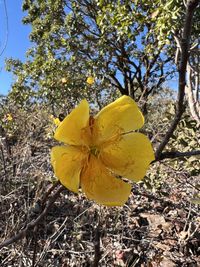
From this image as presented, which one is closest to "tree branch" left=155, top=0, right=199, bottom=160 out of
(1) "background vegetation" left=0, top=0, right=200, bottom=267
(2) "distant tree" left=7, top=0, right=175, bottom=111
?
(1) "background vegetation" left=0, top=0, right=200, bottom=267

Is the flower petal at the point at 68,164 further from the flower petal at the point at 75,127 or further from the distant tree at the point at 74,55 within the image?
the distant tree at the point at 74,55

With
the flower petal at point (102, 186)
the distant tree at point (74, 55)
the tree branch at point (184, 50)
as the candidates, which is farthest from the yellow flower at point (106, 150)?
the distant tree at point (74, 55)

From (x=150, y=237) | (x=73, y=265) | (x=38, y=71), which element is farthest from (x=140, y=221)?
(x=38, y=71)

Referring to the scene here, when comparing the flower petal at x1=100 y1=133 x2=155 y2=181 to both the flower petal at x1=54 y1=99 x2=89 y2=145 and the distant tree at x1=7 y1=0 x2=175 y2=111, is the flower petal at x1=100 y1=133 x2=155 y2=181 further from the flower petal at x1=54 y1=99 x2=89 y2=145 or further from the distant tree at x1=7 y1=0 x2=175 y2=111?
the distant tree at x1=7 y1=0 x2=175 y2=111

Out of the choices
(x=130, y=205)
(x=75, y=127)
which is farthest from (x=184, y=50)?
(x=130, y=205)

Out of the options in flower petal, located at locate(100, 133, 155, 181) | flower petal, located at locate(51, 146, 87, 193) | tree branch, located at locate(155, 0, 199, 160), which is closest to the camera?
tree branch, located at locate(155, 0, 199, 160)

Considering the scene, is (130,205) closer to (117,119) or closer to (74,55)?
(117,119)
